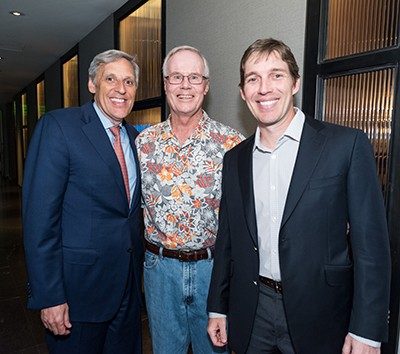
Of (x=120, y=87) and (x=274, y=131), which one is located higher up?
(x=120, y=87)

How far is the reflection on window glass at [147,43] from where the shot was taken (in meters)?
3.44

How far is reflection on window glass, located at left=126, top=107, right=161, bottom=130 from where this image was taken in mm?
3482

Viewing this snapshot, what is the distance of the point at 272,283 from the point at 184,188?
62 cm

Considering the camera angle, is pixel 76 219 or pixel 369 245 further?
pixel 76 219

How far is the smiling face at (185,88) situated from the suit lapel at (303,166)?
0.67 metres

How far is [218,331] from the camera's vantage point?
152cm

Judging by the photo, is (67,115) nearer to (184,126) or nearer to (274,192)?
(184,126)

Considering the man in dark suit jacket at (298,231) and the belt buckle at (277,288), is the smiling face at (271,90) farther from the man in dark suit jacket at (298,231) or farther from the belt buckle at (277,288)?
the belt buckle at (277,288)

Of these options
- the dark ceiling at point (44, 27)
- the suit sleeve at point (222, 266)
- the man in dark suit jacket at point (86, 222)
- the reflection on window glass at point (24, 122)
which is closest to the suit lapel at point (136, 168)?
the man in dark suit jacket at point (86, 222)

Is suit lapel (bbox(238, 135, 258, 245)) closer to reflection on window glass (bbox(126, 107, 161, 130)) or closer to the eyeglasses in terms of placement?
the eyeglasses

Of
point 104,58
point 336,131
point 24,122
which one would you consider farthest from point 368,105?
point 24,122

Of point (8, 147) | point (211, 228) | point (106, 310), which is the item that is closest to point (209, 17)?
point (211, 228)

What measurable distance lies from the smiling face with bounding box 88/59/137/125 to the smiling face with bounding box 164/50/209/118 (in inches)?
8.7

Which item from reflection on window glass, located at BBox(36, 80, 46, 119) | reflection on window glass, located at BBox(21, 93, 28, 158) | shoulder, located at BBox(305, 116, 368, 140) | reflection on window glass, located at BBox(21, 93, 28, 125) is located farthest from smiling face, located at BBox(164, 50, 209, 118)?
reflection on window glass, located at BBox(21, 93, 28, 125)
